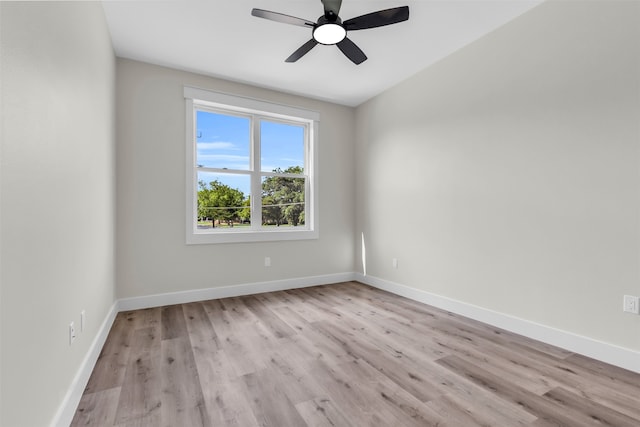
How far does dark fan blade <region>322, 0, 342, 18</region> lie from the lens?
2.14m

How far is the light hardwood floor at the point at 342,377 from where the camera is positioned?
1.53 meters

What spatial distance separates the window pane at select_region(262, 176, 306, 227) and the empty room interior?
3 cm

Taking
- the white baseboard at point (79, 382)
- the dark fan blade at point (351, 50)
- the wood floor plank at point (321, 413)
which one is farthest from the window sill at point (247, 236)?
the wood floor plank at point (321, 413)

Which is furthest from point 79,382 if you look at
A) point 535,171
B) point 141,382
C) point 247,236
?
point 535,171

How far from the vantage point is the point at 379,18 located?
2199 mm

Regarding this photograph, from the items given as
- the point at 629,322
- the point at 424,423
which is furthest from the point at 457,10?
the point at 424,423

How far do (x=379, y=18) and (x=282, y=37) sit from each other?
3.39ft

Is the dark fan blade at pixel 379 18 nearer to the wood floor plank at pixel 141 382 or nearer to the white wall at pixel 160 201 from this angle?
the white wall at pixel 160 201

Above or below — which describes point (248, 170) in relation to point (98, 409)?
above

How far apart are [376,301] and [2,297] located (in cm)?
316

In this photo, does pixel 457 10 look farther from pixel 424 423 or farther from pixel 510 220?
pixel 424 423

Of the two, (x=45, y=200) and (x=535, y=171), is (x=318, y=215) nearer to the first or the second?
(x=535, y=171)

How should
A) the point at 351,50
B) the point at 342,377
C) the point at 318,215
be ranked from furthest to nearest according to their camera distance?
the point at 318,215 < the point at 351,50 < the point at 342,377

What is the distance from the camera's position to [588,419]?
1.50m
